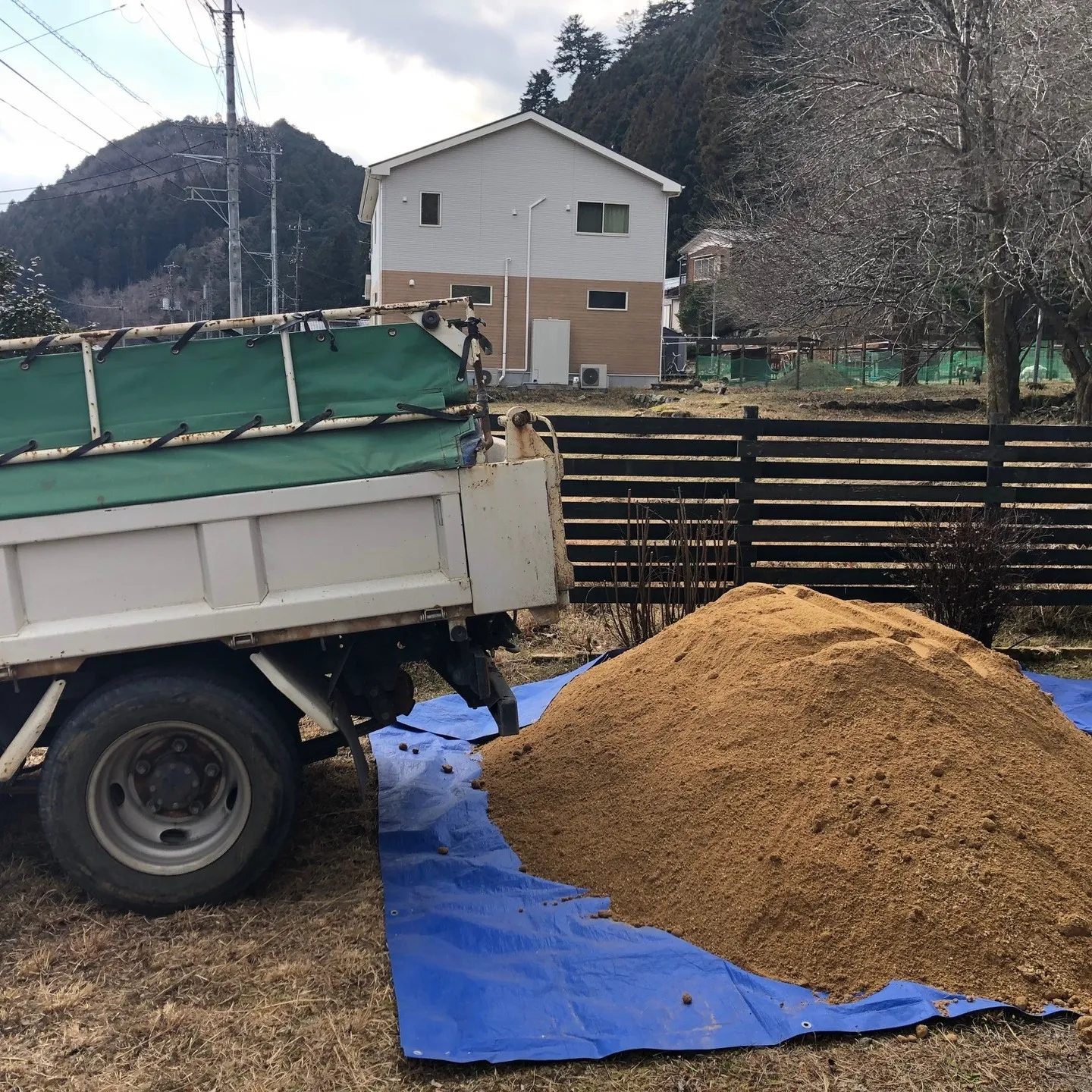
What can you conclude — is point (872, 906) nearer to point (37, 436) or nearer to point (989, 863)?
point (989, 863)

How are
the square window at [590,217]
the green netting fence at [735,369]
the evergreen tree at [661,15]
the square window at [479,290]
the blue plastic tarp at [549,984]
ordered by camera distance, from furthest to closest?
the evergreen tree at [661,15] < the green netting fence at [735,369] < the square window at [590,217] < the square window at [479,290] < the blue plastic tarp at [549,984]

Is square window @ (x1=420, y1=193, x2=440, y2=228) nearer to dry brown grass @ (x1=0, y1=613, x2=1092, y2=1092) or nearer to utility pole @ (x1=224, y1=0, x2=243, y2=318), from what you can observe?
utility pole @ (x1=224, y1=0, x2=243, y2=318)

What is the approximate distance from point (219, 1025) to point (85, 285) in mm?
74325

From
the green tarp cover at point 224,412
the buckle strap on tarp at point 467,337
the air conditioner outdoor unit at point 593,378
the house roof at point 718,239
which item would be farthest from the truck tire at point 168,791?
the air conditioner outdoor unit at point 593,378

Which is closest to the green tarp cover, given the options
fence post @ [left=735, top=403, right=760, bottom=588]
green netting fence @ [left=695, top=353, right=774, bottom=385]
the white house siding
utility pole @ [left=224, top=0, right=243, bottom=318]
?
fence post @ [left=735, top=403, right=760, bottom=588]

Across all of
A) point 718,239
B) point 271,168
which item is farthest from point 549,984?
point 271,168

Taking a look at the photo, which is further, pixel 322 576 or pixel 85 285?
pixel 85 285

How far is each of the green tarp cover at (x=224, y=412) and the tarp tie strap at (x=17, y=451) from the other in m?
0.02

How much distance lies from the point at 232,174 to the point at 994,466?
22.5 metres

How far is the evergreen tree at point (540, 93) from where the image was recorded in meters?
74.6

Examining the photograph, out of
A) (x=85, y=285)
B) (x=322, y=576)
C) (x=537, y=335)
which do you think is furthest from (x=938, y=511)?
(x=85, y=285)

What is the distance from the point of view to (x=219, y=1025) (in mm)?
3072

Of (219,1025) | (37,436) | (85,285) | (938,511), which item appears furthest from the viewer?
(85,285)

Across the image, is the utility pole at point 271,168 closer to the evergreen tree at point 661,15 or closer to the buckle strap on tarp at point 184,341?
the buckle strap on tarp at point 184,341
